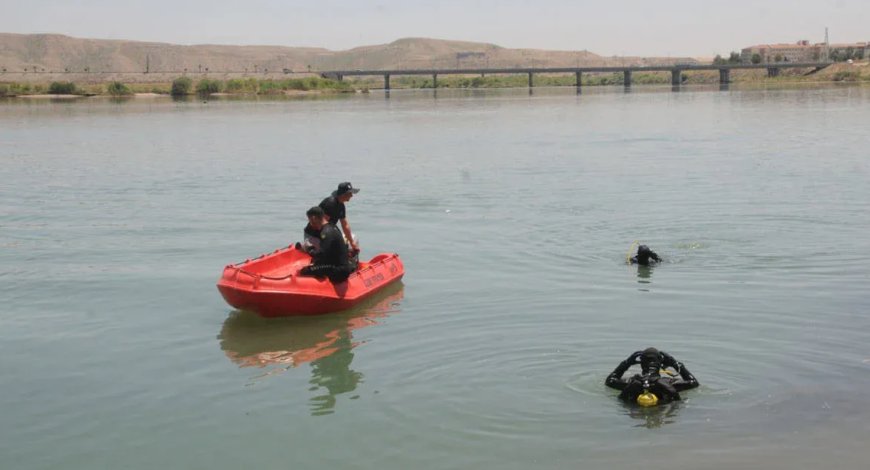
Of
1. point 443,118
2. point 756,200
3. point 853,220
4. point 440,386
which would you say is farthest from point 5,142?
point 440,386

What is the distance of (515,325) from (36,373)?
5.73m

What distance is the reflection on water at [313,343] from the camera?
37.7 feet

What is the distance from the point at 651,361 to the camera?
31.6 feet

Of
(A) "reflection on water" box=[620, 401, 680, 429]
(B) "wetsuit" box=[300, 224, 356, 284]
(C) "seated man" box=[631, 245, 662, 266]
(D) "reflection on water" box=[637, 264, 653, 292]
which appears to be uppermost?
(B) "wetsuit" box=[300, 224, 356, 284]

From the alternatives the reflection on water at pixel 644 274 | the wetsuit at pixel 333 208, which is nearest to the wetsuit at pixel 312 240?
the wetsuit at pixel 333 208

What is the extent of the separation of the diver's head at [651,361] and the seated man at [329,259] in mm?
5378

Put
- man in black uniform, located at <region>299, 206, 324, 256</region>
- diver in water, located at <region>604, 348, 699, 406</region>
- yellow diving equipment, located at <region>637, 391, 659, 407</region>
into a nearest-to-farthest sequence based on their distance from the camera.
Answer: diver in water, located at <region>604, 348, 699, 406</region>, yellow diving equipment, located at <region>637, 391, 659, 407</region>, man in black uniform, located at <region>299, 206, 324, 256</region>

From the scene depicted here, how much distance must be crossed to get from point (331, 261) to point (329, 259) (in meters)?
0.04

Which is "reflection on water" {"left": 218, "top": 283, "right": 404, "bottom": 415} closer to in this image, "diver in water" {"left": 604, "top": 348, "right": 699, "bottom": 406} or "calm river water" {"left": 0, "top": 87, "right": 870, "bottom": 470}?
"calm river water" {"left": 0, "top": 87, "right": 870, "bottom": 470}

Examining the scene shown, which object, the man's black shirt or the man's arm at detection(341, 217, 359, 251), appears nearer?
the man's black shirt

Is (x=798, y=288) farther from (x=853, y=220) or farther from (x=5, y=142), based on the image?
(x=5, y=142)

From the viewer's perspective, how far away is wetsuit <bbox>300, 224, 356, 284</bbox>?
1391 cm

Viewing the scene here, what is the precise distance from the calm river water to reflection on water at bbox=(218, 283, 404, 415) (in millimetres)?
44

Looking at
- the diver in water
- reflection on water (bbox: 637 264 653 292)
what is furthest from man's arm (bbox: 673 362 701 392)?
reflection on water (bbox: 637 264 653 292)
